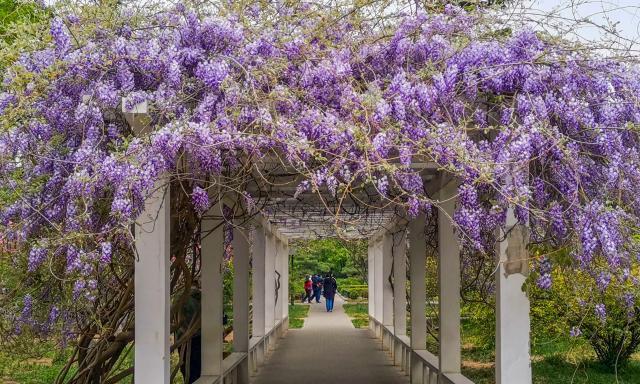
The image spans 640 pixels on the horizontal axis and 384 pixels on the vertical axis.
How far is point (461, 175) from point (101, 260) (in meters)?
1.92

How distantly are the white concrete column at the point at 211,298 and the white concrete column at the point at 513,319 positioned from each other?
350 cm

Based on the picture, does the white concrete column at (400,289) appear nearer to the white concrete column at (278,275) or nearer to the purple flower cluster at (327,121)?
the white concrete column at (278,275)

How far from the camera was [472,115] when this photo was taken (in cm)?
466

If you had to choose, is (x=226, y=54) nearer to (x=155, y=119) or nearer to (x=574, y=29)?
(x=155, y=119)

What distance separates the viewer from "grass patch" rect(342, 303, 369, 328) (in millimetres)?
24722

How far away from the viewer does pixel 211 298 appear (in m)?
7.99

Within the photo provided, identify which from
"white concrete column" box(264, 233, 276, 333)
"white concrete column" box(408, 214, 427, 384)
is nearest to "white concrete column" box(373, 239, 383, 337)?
"white concrete column" box(264, 233, 276, 333)

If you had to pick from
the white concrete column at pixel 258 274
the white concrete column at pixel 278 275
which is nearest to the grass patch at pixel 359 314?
the white concrete column at pixel 278 275

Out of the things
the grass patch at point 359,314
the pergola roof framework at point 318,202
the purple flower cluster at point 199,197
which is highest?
the pergola roof framework at point 318,202

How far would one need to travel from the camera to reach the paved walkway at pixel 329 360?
12.2 metres

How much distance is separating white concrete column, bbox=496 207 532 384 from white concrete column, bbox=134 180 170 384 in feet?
6.24

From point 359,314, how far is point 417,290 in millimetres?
19363

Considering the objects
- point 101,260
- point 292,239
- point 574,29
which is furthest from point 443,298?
point 292,239

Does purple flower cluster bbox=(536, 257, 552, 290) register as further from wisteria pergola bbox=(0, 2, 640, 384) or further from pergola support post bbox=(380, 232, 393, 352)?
pergola support post bbox=(380, 232, 393, 352)
